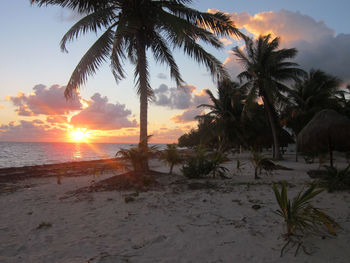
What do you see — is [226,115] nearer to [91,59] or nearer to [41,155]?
[91,59]

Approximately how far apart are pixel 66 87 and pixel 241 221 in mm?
7781

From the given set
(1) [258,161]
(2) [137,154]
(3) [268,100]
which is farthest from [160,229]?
(3) [268,100]

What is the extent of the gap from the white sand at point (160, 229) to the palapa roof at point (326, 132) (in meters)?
3.98

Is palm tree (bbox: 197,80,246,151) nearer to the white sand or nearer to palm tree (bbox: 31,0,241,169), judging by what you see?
palm tree (bbox: 31,0,241,169)

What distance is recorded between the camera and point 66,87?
7.99 metres

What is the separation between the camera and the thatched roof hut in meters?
7.42

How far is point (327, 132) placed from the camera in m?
7.64

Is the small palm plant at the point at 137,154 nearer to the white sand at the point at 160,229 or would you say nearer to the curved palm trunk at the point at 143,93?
the curved palm trunk at the point at 143,93

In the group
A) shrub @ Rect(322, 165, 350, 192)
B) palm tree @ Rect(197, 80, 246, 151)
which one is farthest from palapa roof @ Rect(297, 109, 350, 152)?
palm tree @ Rect(197, 80, 246, 151)

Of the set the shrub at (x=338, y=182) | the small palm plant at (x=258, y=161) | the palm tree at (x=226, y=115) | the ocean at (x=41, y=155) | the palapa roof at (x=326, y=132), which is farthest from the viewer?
the ocean at (x=41, y=155)

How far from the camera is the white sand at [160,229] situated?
8.17ft

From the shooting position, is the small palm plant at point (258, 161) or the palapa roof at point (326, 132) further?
the palapa roof at point (326, 132)

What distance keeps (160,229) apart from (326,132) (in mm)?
7555

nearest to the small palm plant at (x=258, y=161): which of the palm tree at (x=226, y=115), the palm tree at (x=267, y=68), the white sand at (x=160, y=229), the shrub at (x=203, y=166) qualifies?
the shrub at (x=203, y=166)
